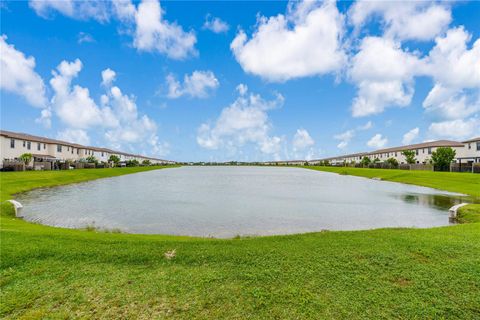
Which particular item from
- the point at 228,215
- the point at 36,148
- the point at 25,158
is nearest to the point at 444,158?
the point at 228,215

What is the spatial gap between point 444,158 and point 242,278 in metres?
56.9

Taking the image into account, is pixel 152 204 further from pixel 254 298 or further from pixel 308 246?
pixel 254 298

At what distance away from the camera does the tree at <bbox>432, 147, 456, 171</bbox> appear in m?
49.0

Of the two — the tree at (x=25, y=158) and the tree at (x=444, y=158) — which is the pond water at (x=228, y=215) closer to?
the tree at (x=25, y=158)

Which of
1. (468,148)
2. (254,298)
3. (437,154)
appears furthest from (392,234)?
(468,148)

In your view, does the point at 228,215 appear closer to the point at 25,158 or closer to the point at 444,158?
the point at 25,158

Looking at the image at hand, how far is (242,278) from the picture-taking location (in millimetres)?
5703

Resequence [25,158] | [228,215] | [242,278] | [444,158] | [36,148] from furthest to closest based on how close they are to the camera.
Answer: [36,148] → [444,158] → [25,158] → [228,215] → [242,278]

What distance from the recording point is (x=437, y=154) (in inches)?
1966

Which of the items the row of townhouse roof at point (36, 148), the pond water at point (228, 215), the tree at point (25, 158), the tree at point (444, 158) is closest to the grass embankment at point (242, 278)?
the pond water at point (228, 215)

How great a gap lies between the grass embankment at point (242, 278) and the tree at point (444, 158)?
50661mm

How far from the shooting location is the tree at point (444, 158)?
49.0 metres

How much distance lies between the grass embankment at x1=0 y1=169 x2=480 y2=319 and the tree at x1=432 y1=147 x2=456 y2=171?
50.7 meters

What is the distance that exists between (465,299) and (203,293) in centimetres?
467
